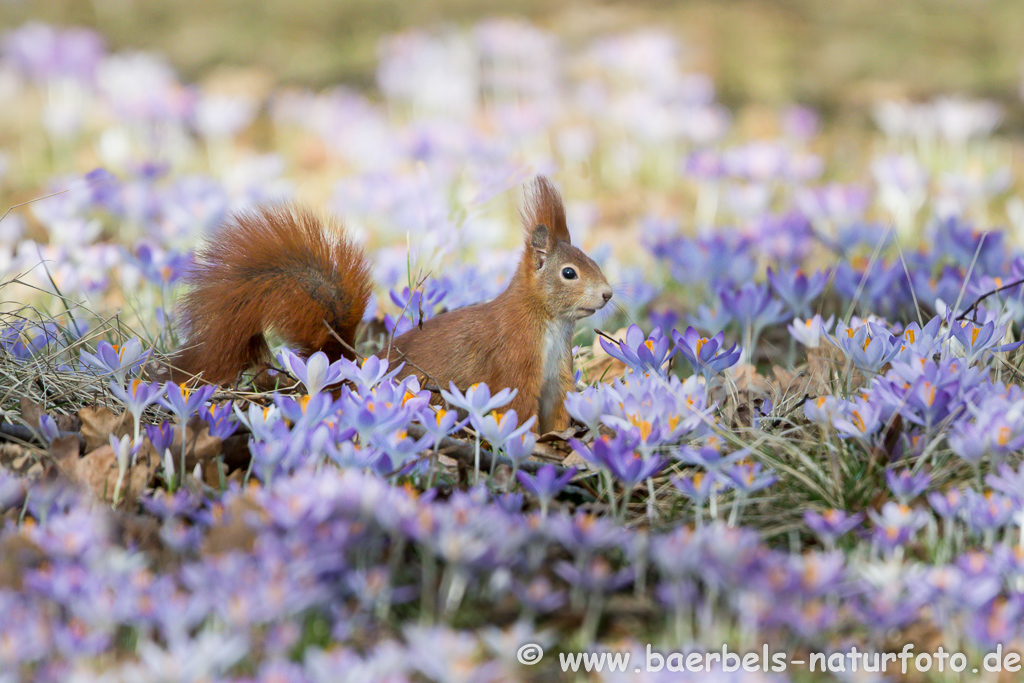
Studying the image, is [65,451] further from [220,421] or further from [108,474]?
[220,421]

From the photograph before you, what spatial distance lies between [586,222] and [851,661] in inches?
128

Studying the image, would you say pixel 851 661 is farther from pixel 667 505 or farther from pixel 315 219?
pixel 315 219

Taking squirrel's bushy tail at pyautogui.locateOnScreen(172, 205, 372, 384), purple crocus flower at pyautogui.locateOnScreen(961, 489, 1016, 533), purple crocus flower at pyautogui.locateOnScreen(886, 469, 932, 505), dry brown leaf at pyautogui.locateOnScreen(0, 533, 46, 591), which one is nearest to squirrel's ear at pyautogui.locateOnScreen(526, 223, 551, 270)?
squirrel's bushy tail at pyautogui.locateOnScreen(172, 205, 372, 384)

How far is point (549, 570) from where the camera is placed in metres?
1.77

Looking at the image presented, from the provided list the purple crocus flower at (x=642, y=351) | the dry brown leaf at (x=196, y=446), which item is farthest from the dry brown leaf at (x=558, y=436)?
the dry brown leaf at (x=196, y=446)

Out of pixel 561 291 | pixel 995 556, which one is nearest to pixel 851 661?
pixel 995 556

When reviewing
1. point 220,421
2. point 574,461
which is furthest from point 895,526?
point 220,421

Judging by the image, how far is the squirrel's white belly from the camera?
2.54 m

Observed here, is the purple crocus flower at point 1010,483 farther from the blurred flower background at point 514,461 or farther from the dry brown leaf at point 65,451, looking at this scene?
the dry brown leaf at point 65,451

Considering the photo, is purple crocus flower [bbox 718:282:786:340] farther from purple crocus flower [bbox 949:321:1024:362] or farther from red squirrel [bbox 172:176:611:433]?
purple crocus flower [bbox 949:321:1024:362]

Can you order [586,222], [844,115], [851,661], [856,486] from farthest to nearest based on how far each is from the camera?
[844,115]
[586,222]
[856,486]
[851,661]

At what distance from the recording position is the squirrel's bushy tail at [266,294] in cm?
242

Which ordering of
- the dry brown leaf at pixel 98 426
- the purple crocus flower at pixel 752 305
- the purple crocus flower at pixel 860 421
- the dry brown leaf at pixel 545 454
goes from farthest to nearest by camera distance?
the purple crocus flower at pixel 752 305
the dry brown leaf at pixel 545 454
the dry brown leaf at pixel 98 426
the purple crocus flower at pixel 860 421

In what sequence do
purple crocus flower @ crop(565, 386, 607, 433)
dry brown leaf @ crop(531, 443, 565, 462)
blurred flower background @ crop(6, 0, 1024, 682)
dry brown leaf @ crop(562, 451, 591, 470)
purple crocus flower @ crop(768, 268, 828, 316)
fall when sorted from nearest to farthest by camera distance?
blurred flower background @ crop(6, 0, 1024, 682) → purple crocus flower @ crop(565, 386, 607, 433) → dry brown leaf @ crop(562, 451, 591, 470) → dry brown leaf @ crop(531, 443, 565, 462) → purple crocus flower @ crop(768, 268, 828, 316)
